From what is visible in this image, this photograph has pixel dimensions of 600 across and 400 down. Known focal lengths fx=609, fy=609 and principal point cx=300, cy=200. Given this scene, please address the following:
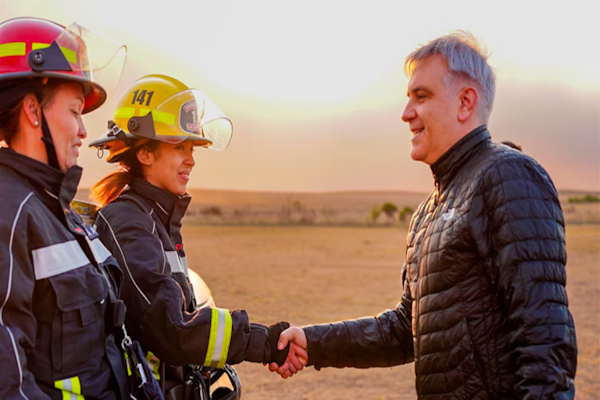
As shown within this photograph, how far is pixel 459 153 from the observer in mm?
3141

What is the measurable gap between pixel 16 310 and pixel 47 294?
0.51ft

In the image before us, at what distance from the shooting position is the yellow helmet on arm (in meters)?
3.72

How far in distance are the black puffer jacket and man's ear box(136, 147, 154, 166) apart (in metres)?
1.69

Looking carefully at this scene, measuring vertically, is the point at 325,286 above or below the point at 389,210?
below

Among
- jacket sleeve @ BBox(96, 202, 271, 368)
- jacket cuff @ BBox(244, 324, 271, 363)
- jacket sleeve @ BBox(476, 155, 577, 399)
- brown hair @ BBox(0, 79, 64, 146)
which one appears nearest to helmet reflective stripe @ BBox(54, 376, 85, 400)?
jacket sleeve @ BBox(96, 202, 271, 368)

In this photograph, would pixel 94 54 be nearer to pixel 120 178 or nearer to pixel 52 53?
pixel 52 53

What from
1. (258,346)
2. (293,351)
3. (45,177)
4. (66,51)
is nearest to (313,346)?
(293,351)

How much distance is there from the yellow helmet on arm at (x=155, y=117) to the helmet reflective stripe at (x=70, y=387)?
5.24 feet

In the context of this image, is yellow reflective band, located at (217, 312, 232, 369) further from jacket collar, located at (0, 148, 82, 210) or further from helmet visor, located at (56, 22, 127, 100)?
helmet visor, located at (56, 22, 127, 100)

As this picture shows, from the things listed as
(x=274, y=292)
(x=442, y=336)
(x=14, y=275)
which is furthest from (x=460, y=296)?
(x=274, y=292)

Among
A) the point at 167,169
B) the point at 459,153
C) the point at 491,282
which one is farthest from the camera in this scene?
the point at 167,169

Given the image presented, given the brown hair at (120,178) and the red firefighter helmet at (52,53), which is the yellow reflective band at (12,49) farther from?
the brown hair at (120,178)

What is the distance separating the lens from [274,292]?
14.6m

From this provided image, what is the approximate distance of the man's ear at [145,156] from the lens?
3744 mm
